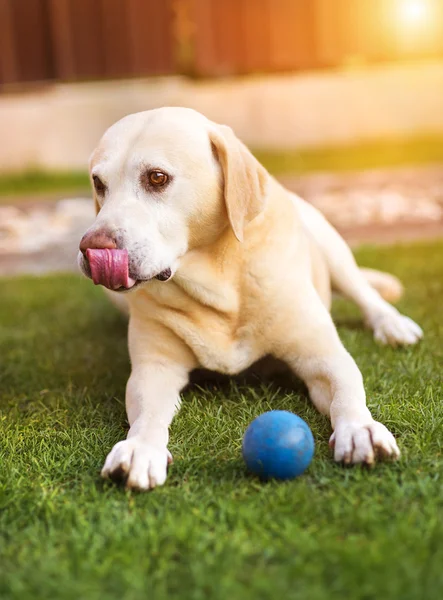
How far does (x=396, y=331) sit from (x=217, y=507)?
173 cm

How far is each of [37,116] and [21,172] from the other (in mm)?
654

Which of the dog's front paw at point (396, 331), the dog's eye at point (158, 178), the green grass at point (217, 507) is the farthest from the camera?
the dog's front paw at point (396, 331)

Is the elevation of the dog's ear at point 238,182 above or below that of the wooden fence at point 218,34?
above

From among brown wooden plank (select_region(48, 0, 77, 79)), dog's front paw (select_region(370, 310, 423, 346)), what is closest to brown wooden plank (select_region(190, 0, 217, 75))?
brown wooden plank (select_region(48, 0, 77, 79))

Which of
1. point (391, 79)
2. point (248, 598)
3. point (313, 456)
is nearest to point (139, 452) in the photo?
point (313, 456)

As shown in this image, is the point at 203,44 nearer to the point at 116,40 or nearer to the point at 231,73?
the point at 231,73

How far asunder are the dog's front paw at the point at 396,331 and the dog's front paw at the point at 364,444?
1257 mm

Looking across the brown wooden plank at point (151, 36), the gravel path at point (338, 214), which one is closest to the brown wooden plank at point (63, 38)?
the brown wooden plank at point (151, 36)

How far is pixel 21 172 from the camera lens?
890cm

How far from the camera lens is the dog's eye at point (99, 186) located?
9.02 feet

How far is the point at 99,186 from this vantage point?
110 inches

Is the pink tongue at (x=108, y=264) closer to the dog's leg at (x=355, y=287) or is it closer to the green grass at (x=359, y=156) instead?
the dog's leg at (x=355, y=287)

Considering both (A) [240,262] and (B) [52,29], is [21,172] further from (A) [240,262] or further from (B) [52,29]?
(A) [240,262]

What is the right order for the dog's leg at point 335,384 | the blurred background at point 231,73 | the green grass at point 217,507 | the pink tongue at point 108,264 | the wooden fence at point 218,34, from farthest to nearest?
the wooden fence at point 218,34, the blurred background at point 231,73, the pink tongue at point 108,264, the dog's leg at point 335,384, the green grass at point 217,507
